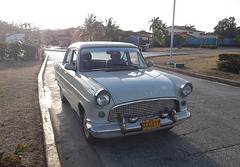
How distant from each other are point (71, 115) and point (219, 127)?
325cm

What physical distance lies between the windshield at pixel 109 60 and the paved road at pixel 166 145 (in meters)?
1.32

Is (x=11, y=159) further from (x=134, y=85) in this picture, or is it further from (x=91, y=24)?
(x=91, y=24)

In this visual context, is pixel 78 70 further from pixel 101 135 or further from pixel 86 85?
pixel 101 135

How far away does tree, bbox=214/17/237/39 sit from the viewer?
52.3m

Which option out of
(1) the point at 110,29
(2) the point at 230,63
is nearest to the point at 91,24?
(1) the point at 110,29

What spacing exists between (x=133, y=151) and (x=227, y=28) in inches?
2265

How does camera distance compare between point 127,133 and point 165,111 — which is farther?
point 165,111

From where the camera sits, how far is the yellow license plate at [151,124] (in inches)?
126

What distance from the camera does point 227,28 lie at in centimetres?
5269

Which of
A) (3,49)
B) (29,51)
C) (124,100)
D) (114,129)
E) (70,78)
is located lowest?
(114,129)

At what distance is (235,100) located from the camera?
637 cm

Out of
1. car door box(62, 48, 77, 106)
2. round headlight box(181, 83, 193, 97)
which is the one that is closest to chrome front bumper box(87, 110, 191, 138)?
round headlight box(181, 83, 193, 97)

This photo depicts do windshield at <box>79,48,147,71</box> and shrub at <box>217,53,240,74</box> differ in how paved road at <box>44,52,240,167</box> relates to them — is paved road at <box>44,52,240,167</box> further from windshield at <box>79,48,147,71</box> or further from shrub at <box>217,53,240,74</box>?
shrub at <box>217,53,240,74</box>

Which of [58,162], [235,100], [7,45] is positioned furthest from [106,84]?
[7,45]
